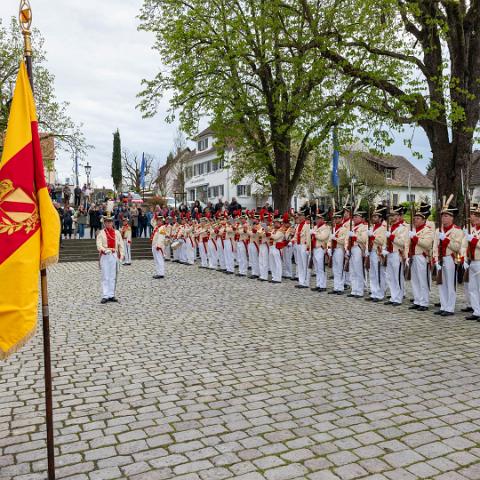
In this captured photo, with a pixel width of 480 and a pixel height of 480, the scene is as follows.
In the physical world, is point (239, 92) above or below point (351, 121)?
above

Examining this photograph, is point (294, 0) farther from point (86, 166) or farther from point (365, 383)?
point (86, 166)

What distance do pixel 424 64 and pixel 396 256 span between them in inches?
307

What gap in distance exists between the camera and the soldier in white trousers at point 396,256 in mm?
11633

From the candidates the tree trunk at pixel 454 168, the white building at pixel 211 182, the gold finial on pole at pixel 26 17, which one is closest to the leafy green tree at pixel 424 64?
the tree trunk at pixel 454 168

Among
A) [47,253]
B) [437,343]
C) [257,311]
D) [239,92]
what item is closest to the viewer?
[47,253]

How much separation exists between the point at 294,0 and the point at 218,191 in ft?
141

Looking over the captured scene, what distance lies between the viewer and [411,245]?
1122cm

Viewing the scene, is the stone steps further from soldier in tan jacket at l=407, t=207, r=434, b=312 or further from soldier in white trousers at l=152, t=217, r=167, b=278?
soldier in tan jacket at l=407, t=207, r=434, b=312

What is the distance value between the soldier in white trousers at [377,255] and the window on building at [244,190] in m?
45.0

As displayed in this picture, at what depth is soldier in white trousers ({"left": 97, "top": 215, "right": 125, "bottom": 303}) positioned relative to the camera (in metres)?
12.4

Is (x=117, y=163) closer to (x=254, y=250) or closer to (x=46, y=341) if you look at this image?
(x=254, y=250)

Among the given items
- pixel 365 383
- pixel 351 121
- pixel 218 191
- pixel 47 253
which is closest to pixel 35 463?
pixel 47 253

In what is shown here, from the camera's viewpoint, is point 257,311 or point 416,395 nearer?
point 416,395

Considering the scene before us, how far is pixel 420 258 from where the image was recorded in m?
11.1
